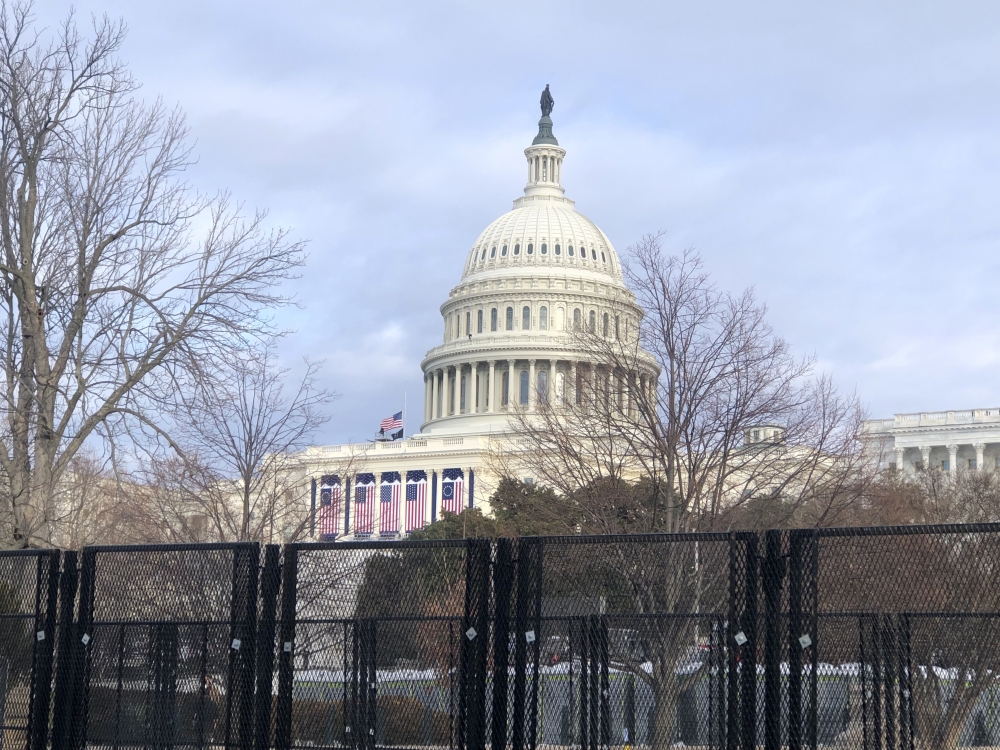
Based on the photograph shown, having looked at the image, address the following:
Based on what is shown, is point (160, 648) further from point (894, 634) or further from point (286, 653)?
point (894, 634)

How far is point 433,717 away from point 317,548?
64.5 inches

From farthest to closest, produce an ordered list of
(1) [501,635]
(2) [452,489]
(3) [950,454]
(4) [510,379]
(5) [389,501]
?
1. (4) [510,379]
2. (3) [950,454]
3. (5) [389,501]
4. (2) [452,489]
5. (1) [501,635]

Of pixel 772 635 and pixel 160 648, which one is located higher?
pixel 772 635

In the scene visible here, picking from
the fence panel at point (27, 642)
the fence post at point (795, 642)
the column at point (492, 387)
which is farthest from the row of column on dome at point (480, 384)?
the fence post at point (795, 642)

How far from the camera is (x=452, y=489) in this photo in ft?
309

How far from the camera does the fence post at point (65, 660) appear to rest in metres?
12.2

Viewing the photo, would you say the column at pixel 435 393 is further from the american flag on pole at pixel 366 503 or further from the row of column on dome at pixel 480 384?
the american flag on pole at pixel 366 503

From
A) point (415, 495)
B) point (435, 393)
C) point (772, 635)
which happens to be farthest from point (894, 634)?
point (435, 393)

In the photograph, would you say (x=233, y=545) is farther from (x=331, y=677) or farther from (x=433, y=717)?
(x=433, y=717)

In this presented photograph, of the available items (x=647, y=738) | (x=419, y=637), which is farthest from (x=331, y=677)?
(x=647, y=738)

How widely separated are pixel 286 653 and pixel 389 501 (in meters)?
84.5

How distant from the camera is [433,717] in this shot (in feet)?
36.1

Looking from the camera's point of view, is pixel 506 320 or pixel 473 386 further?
pixel 506 320

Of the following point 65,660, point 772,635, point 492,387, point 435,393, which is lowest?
point 65,660
